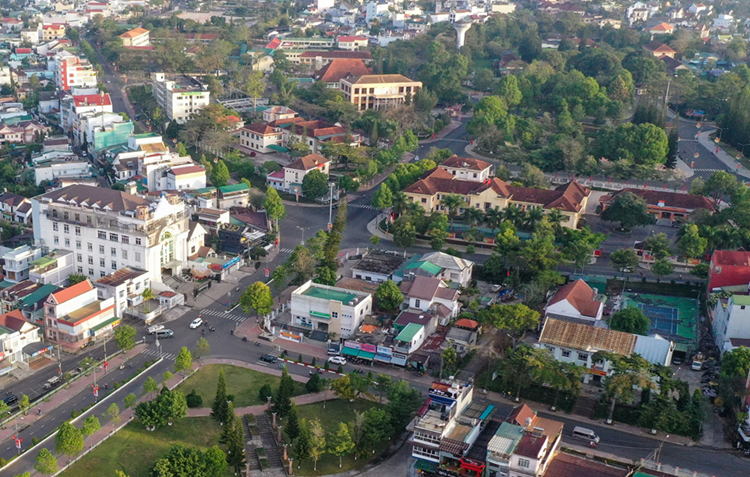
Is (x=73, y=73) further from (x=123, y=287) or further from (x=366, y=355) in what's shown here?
(x=366, y=355)

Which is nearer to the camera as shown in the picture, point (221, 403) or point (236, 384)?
point (221, 403)

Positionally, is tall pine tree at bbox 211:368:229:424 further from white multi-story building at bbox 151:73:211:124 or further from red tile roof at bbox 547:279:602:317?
white multi-story building at bbox 151:73:211:124

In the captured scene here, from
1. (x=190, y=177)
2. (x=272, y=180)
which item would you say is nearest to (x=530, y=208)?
(x=272, y=180)

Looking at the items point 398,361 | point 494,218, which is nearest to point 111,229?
point 398,361

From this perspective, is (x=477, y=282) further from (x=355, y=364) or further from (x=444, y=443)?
(x=444, y=443)

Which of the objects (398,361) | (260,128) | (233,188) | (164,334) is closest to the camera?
(398,361)

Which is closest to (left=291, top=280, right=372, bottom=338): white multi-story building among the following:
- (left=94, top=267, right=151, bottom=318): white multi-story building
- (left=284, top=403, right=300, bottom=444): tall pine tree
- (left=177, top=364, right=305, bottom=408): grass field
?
(left=177, top=364, right=305, bottom=408): grass field

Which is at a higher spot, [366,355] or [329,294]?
[329,294]

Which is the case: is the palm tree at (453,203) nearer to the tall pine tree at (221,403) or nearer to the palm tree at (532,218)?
the palm tree at (532,218)
